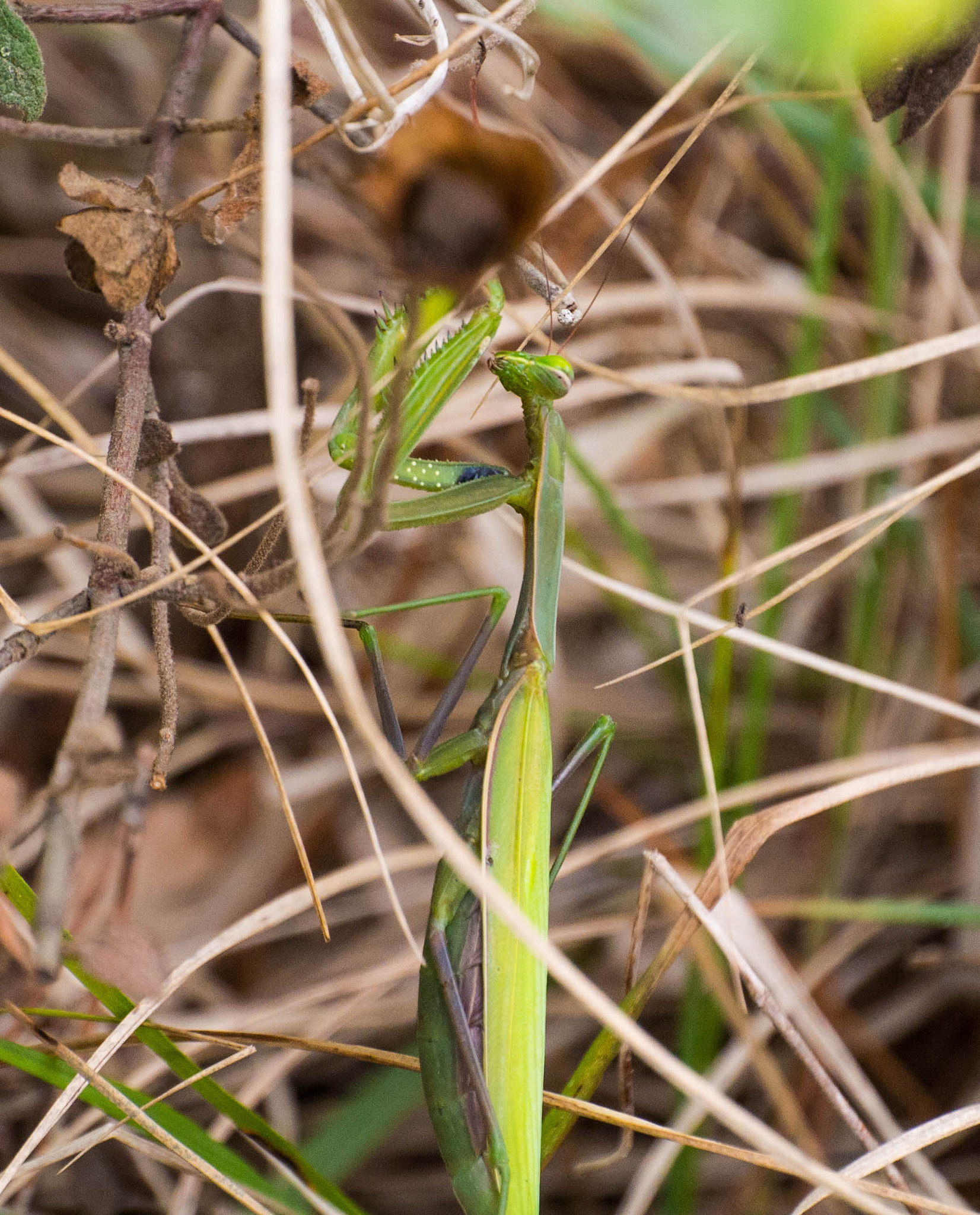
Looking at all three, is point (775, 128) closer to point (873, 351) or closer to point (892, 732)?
point (873, 351)

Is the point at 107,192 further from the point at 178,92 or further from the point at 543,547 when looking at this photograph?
the point at 543,547

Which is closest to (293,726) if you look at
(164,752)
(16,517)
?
(16,517)

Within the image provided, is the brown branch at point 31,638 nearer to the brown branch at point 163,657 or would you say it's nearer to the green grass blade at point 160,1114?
the brown branch at point 163,657

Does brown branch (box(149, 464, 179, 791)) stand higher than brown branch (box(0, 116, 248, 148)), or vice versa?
brown branch (box(0, 116, 248, 148))

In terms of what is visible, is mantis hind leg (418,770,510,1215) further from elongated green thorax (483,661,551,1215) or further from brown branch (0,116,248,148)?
brown branch (0,116,248,148)

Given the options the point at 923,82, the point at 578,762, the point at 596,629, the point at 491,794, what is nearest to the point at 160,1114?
the point at 491,794

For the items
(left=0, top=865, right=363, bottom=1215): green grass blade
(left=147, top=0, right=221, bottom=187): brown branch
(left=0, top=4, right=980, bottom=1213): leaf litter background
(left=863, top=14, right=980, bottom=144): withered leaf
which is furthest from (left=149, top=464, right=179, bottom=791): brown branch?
(left=863, top=14, right=980, bottom=144): withered leaf

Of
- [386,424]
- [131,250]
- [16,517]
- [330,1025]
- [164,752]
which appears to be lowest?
[330,1025]
